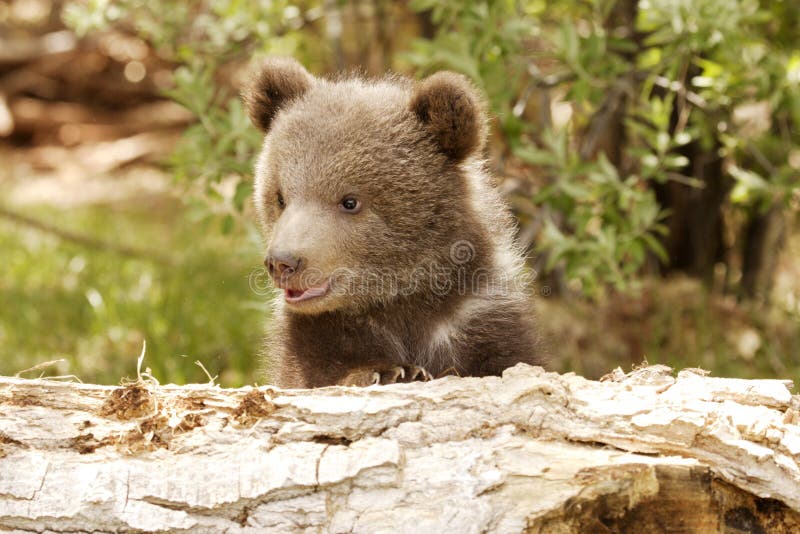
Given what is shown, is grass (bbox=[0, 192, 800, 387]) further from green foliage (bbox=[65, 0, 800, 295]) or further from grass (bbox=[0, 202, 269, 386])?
green foliage (bbox=[65, 0, 800, 295])

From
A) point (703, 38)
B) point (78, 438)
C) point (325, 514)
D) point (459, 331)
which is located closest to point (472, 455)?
point (325, 514)

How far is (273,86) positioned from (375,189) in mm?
794

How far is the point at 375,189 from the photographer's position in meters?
3.63

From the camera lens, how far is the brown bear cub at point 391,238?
360 cm

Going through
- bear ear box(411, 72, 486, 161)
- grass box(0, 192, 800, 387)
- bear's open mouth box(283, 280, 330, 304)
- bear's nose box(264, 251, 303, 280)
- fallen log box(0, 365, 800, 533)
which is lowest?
grass box(0, 192, 800, 387)

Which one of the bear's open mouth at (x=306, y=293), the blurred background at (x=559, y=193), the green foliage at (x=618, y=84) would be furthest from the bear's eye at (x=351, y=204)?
the green foliage at (x=618, y=84)

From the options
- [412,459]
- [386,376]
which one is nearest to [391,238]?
[386,376]

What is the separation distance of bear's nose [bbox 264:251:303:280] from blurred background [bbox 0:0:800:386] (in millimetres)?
1314

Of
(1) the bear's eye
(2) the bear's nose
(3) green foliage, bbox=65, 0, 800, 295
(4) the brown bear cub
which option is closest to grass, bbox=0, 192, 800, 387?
(3) green foliage, bbox=65, 0, 800, 295

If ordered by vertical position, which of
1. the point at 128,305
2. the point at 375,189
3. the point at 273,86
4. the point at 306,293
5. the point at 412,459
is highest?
the point at 273,86

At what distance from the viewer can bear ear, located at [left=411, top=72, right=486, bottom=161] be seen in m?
3.64

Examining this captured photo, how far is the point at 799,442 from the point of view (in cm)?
280

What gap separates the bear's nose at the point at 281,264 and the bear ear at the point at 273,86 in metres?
0.96

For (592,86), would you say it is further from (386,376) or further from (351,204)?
(386,376)
